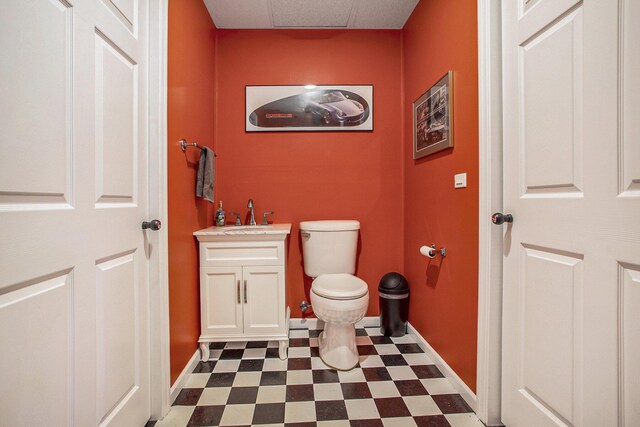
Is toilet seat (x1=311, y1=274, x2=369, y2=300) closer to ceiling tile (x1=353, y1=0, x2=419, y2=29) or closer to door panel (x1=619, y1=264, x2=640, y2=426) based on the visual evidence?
door panel (x1=619, y1=264, x2=640, y2=426)

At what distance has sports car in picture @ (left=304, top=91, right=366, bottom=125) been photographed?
2.23 meters

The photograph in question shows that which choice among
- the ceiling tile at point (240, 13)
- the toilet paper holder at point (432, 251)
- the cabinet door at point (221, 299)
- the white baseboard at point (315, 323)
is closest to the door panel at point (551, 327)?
the toilet paper holder at point (432, 251)

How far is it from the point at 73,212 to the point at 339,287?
1.29m

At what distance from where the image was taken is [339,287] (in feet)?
5.61

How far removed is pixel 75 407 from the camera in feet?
2.74

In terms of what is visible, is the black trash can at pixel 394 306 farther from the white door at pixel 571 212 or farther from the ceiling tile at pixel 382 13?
the ceiling tile at pixel 382 13

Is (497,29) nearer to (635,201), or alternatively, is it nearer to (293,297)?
(635,201)

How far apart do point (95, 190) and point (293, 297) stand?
1607mm

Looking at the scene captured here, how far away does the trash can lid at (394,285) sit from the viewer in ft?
6.73

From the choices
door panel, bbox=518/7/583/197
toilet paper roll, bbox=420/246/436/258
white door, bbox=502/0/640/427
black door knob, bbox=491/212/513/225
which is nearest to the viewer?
white door, bbox=502/0/640/427

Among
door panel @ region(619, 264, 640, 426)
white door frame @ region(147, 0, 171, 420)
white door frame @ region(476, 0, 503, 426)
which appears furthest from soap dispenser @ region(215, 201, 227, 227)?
door panel @ region(619, 264, 640, 426)

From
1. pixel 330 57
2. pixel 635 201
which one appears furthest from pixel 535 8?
pixel 330 57

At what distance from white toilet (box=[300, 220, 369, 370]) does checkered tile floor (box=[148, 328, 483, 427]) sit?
→ 0.12m

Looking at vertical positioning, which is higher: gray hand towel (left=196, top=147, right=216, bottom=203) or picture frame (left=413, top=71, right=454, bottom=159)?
picture frame (left=413, top=71, right=454, bottom=159)
